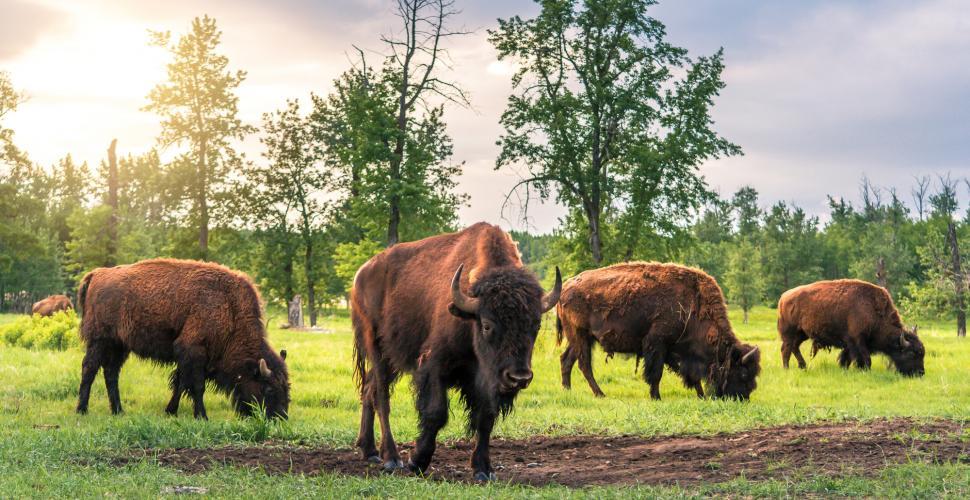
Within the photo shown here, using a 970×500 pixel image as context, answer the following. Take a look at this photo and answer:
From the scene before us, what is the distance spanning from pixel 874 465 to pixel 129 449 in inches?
306

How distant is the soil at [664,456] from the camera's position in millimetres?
7758

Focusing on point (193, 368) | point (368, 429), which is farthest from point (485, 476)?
point (193, 368)

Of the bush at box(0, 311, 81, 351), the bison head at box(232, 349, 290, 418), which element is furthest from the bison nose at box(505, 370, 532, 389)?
the bush at box(0, 311, 81, 351)

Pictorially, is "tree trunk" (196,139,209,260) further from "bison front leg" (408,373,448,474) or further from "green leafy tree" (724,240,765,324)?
"green leafy tree" (724,240,765,324)

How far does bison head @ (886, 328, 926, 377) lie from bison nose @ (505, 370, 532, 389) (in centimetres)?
1704

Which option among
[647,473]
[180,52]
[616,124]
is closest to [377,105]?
[616,124]

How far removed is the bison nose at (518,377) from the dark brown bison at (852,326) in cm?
1681

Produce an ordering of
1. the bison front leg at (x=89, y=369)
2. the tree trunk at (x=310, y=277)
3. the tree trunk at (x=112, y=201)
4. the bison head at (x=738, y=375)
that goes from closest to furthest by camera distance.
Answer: the bison front leg at (x=89, y=369)
the bison head at (x=738, y=375)
the tree trunk at (x=112, y=201)
the tree trunk at (x=310, y=277)

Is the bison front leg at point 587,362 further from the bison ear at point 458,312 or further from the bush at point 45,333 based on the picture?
the bush at point 45,333

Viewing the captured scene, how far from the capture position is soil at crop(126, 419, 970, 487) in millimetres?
7758

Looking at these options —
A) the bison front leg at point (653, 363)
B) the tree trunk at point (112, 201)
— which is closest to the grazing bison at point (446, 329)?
the bison front leg at point (653, 363)

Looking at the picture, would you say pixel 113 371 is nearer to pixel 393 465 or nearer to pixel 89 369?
pixel 89 369

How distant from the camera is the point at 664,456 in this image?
9000 mm

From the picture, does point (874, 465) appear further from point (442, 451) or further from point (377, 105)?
point (377, 105)
